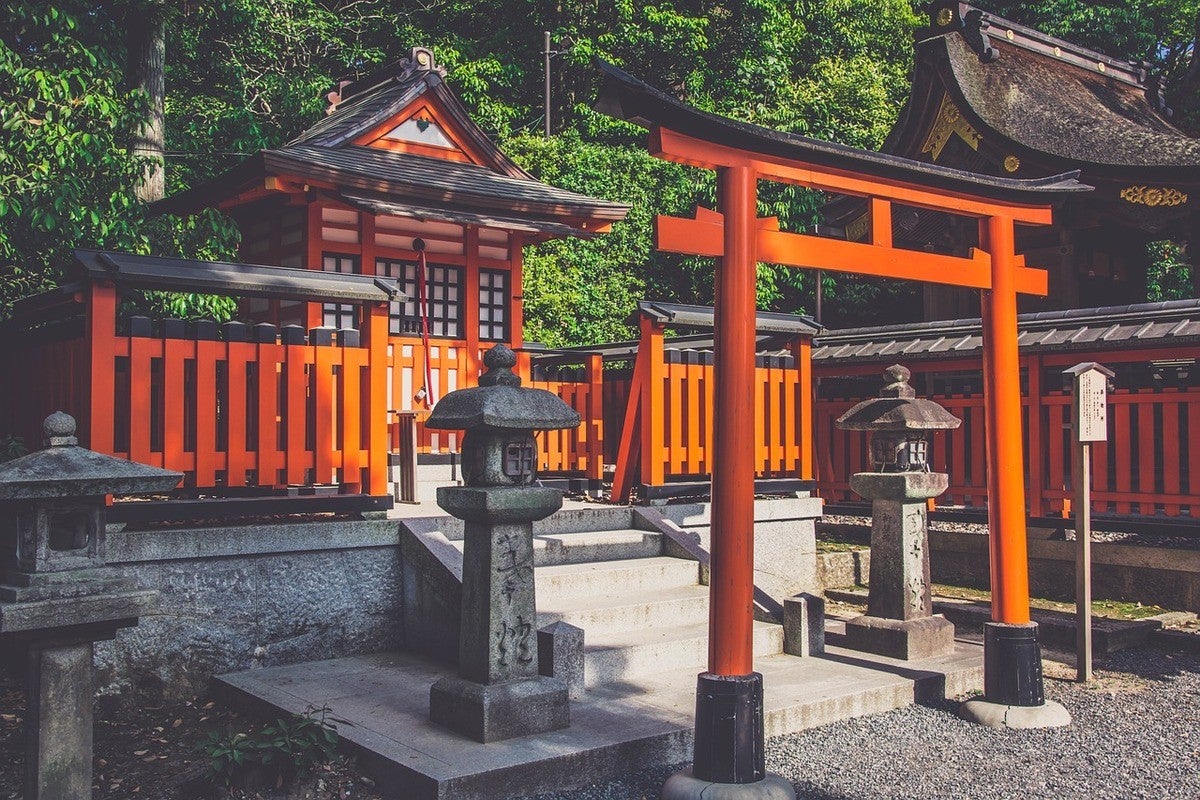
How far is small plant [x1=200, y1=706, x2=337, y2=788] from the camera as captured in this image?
15.6 feet

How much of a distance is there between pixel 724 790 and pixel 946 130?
11.9 meters

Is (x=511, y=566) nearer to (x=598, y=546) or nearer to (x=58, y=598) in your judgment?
(x=58, y=598)

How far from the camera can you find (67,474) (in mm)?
3912

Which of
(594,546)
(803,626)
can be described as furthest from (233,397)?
(803,626)

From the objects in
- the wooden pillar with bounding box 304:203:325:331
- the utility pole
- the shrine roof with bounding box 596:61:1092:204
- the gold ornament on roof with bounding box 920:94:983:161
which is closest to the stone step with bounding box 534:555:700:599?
the shrine roof with bounding box 596:61:1092:204

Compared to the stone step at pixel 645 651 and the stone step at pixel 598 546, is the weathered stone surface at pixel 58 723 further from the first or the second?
the stone step at pixel 598 546

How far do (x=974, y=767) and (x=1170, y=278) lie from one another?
19239 millimetres

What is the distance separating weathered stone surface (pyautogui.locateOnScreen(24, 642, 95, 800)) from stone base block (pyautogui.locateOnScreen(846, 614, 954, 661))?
5.25 metres

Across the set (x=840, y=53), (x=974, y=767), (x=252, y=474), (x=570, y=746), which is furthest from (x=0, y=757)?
(x=840, y=53)

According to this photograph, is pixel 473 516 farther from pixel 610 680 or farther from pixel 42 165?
pixel 42 165

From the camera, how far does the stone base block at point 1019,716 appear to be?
6.18 m

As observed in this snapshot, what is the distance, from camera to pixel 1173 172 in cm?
1139

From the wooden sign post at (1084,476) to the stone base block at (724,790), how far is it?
3428 mm

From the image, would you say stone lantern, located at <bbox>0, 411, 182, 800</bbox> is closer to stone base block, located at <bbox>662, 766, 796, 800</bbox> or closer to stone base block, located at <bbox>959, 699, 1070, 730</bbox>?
stone base block, located at <bbox>662, 766, 796, 800</bbox>
